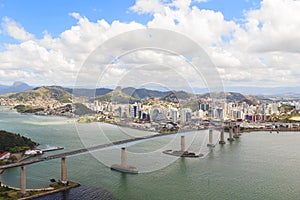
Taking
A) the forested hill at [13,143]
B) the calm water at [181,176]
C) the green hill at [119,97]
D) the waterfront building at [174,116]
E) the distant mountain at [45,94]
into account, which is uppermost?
the distant mountain at [45,94]

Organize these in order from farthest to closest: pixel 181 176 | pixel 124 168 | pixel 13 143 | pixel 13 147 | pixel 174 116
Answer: pixel 174 116
pixel 13 143
pixel 13 147
pixel 124 168
pixel 181 176

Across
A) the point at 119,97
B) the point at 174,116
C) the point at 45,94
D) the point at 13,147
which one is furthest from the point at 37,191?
the point at 45,94

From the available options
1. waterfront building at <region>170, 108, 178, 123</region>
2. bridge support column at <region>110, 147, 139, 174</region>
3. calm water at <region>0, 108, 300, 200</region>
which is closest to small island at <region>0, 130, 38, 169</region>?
calm water at <region>0, 108, 300, 200</region>

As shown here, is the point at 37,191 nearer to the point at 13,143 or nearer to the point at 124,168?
the point at 124,168

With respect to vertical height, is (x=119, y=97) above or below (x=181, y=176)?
above

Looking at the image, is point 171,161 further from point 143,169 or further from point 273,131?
point 273,131

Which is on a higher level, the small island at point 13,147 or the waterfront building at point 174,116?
the waterfront building at point 174,116

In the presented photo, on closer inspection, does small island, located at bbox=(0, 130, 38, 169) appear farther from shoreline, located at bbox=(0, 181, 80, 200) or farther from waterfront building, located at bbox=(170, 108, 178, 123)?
waterfront building, located at bbox=(170, 108, 178, 123)

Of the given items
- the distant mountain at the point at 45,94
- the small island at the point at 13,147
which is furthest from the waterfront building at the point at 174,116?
the distant mountain at the point at 45,94

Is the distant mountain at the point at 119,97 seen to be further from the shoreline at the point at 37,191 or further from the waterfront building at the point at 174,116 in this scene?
the waterfront building at the point at 174,116
